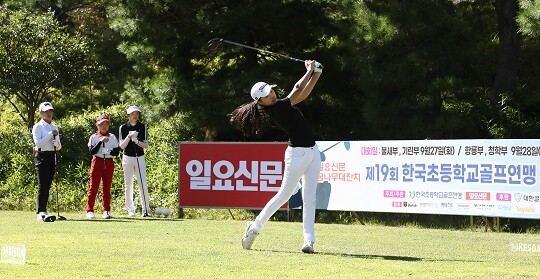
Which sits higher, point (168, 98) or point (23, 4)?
point (23, 4)

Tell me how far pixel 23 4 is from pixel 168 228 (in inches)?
723

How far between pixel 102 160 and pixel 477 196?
667cm

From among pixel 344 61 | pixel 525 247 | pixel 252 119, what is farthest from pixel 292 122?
pixel 344 61

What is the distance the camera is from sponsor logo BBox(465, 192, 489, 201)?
1700 cm

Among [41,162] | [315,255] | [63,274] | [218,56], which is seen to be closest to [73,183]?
[218,56]

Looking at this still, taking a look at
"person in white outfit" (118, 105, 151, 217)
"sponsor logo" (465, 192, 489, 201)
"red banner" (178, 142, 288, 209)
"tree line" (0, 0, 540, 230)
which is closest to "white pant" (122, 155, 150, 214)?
"person in white outfit" (118, 105, 151, 217)

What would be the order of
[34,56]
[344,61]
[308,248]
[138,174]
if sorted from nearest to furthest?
[308,248], [138,174], [344,61], [34,56]

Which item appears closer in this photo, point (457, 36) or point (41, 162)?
point (41, 162)

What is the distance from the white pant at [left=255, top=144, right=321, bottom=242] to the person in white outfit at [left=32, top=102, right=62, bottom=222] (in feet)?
21.4

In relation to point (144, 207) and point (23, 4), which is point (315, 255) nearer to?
point (144, 207)

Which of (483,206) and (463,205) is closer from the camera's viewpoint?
(483,206)

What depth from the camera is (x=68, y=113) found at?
3312 centimetres

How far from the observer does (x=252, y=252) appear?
40.0 ft

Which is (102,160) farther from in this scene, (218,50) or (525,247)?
(525,247)
